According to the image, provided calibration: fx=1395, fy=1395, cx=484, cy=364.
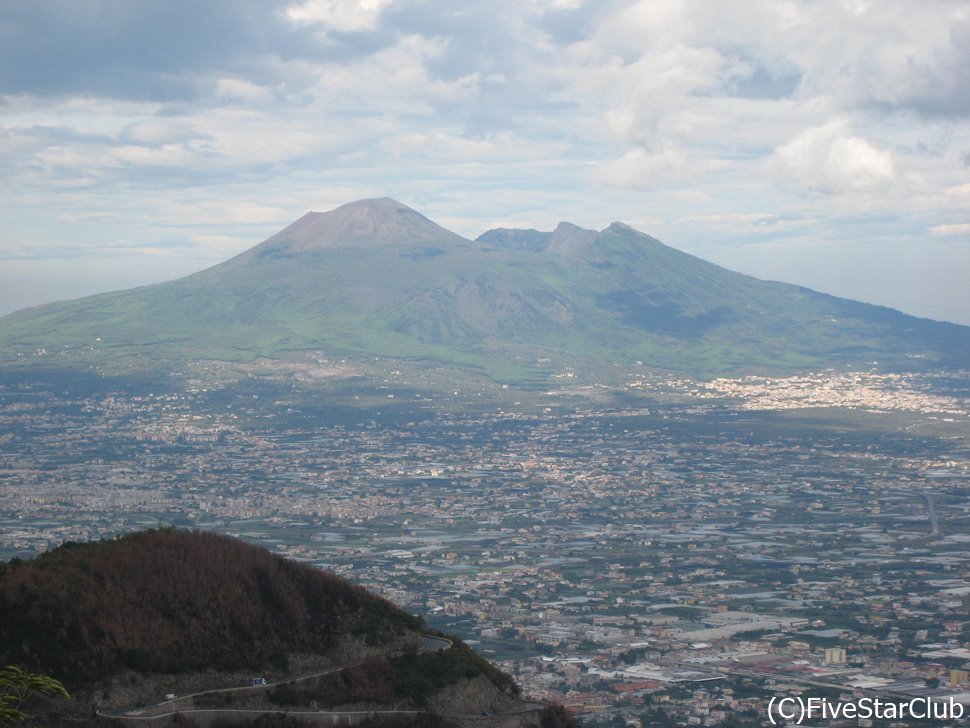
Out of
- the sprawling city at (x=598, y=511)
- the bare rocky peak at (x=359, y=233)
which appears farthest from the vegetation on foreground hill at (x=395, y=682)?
the bare rocky peak at (x=359, y=233)

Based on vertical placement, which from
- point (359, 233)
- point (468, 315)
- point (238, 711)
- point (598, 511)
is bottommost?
point (598, 511)

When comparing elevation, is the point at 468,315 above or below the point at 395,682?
above

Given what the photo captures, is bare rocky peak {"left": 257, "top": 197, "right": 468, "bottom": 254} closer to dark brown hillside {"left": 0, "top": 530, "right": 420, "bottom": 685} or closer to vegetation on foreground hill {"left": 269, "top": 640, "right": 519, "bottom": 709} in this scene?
dark brown hillside {"left": 0, "top": 530, "right": 420, "bottom": 685}

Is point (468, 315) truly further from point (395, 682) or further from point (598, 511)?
point (395, 682)

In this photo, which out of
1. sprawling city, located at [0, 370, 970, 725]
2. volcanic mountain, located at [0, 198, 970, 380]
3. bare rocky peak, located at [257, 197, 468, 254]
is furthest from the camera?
bare rocky peak, located at [257, 197, 468, 254]

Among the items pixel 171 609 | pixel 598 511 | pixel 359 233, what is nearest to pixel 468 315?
pixel 359 233

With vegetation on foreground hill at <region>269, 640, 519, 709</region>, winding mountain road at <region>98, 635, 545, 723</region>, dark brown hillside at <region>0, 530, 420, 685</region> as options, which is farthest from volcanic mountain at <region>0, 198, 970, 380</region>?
winding mountain road at <region>98, 635, 545, 723</region>
